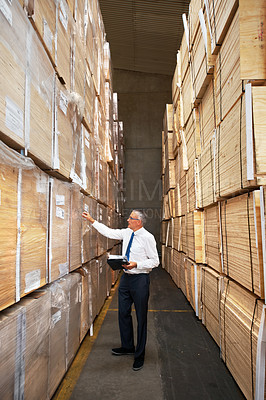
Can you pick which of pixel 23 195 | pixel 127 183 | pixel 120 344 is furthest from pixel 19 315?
pixel 127 183

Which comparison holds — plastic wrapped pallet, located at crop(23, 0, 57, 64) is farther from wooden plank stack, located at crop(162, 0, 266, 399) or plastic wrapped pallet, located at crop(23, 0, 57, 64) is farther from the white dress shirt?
the white dress shirt

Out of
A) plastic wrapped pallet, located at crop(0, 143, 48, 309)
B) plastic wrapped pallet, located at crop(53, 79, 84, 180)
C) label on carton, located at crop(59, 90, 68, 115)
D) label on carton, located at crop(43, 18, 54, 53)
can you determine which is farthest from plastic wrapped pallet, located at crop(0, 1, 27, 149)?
label on carton, located at crop(59, 90, 68, 115)

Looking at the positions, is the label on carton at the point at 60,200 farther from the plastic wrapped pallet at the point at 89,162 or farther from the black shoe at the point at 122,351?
the black shoe at the point at 122,351

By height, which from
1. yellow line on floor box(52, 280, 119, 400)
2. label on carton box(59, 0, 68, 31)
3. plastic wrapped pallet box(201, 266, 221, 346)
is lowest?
yellow line on floor box(52, 280, 119, 400)

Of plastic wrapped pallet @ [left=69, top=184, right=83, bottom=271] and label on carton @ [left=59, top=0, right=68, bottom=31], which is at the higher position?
label on carton @ [left=59, top=0, right=68, bottom=31]

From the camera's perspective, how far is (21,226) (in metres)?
1.78

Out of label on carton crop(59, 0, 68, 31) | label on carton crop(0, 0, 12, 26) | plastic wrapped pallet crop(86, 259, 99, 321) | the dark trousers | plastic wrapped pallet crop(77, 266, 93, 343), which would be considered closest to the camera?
label on carton crop(0, 0, 12, 26)

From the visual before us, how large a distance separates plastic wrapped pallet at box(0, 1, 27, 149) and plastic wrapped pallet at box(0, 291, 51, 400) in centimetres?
99

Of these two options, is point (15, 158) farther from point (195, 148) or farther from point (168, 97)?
point (168, 97)

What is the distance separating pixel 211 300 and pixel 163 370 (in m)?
1.10

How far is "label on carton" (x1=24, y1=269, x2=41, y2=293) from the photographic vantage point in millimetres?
1856

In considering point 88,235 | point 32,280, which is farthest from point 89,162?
point 32,280

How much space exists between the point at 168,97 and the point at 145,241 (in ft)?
38.9

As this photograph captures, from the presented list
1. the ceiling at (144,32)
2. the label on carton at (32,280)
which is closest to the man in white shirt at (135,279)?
the label on carton at (32,280)
